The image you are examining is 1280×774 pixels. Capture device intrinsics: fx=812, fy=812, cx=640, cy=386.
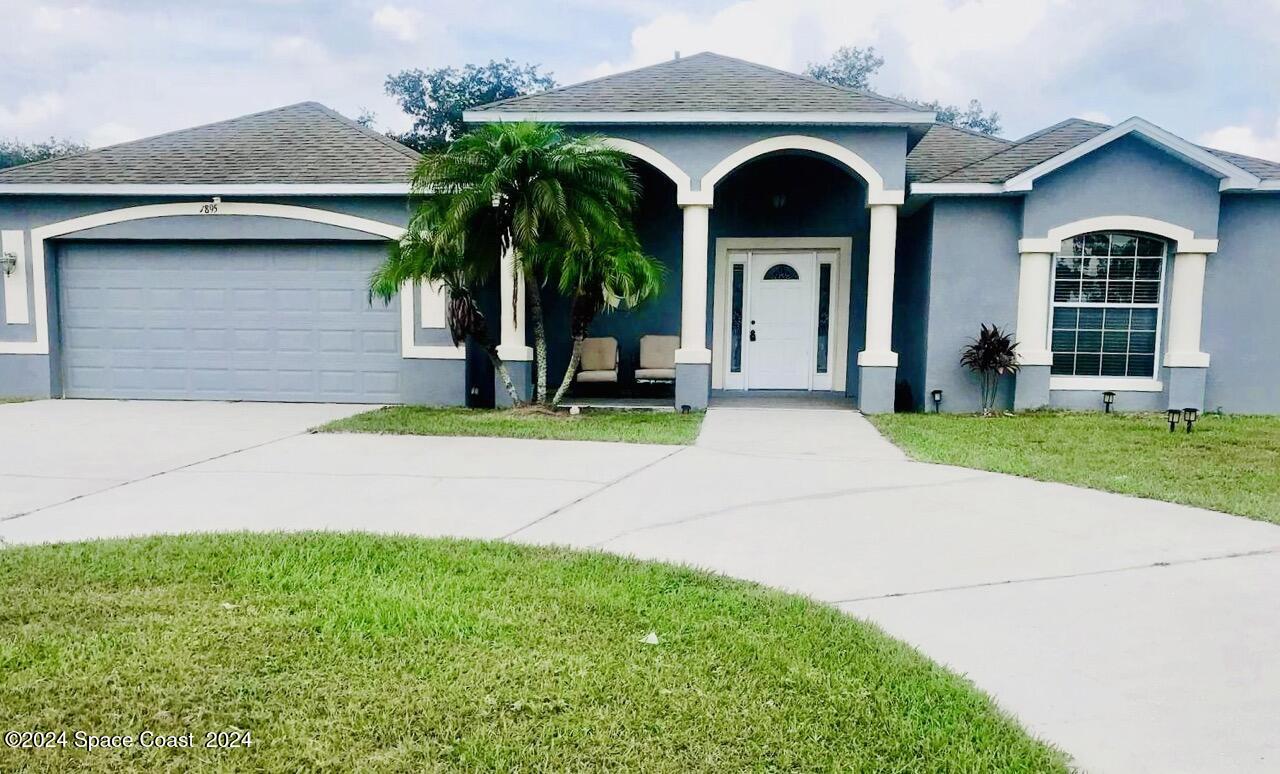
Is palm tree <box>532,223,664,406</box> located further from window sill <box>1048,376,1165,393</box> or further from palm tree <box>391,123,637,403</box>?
window sill <box>1048,376,1165,393</box>

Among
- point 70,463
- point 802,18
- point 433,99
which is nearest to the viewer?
point 70,463

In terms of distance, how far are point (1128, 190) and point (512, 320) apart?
8165mm

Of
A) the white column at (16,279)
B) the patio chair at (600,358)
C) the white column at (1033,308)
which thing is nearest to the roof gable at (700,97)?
A: the white column at (1033,308)

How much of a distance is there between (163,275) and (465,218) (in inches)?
217

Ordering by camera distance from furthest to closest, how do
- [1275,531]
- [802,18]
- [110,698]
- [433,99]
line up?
1. [802,18]
2. [433,99]
3. [1275,531]
4. [110,698]

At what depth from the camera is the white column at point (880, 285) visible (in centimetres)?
1054

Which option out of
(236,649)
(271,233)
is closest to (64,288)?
(271,233)

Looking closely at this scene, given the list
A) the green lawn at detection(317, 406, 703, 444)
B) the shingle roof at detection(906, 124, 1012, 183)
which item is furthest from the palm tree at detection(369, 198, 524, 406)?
the shingle roof at detection(906, 124, 1012, 183)

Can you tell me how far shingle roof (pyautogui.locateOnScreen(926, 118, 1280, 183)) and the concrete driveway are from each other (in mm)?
4544

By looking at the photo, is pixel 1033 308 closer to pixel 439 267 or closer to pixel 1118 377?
pixel 1118 377

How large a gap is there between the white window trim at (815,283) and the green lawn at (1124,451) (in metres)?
2.52

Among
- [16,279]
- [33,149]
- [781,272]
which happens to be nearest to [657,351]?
[781,272]

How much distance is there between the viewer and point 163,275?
1154 centimetres

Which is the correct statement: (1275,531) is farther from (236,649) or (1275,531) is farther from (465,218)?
(465,218)
